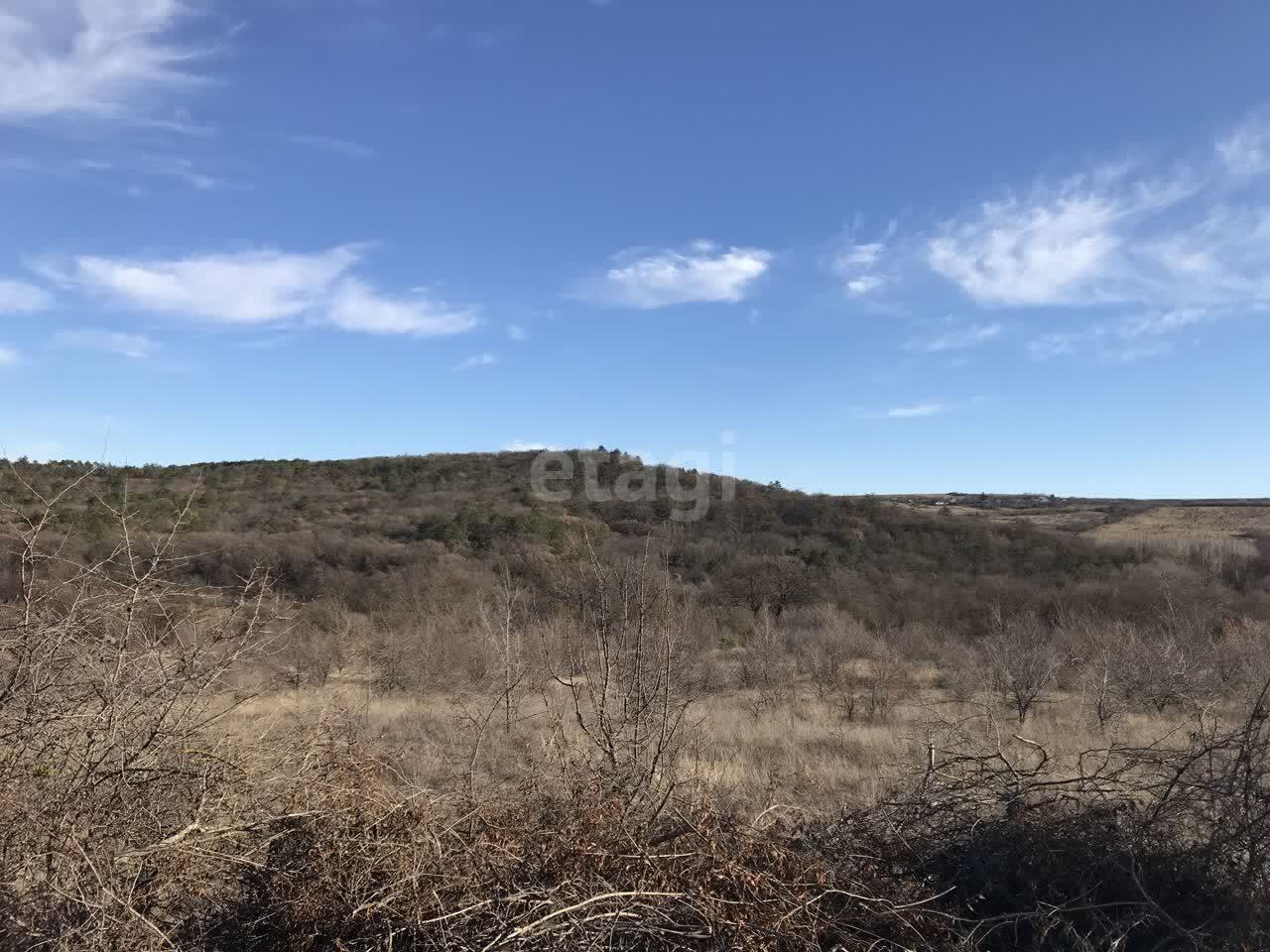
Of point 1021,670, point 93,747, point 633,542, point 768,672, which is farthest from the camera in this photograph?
point 633,542

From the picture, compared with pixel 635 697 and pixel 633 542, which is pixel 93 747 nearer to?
pixel 635 697

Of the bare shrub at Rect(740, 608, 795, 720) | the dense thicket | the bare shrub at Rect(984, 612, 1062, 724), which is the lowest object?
the bare shrub at Rect(740, 608, 795, 720)

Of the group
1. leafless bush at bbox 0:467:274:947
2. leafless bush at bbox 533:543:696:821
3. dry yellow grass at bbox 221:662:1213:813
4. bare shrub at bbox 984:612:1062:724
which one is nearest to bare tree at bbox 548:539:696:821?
leafless bush at bbox 533:543:696:821

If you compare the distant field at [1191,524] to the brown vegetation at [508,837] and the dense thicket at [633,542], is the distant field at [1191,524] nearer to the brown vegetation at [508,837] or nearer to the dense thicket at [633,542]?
the dense thicket at [633,542]

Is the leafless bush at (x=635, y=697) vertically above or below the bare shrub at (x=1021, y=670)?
above

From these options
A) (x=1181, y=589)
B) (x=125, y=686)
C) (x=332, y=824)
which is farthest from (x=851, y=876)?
(x=1181, y=589)

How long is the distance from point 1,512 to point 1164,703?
15950 millimetres

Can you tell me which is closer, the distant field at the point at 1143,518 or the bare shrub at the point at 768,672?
the bare shrub at the point at 768,672

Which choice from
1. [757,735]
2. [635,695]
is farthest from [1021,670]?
[635,695]

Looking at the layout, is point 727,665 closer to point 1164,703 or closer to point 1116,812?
point 1164,703

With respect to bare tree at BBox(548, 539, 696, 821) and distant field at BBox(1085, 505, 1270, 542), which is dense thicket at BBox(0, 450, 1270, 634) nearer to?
distant field at BBox(1085, 505, 1270, 542)

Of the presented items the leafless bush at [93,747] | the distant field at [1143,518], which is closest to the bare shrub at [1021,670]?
the leafless bush at [93,747]

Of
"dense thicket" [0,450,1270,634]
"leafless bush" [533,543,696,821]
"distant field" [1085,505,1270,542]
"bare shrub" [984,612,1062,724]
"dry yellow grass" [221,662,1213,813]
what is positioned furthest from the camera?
"distant field" [1085,505,1270,542]

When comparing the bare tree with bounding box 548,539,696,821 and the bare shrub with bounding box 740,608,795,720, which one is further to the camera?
the bare shrub with bounding box 740,608,795,720
